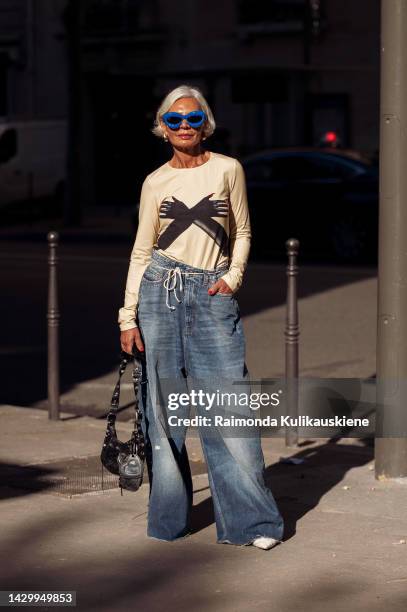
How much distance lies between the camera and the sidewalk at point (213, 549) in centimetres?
548

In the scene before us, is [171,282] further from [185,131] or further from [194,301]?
[185,131]

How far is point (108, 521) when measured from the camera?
663cm

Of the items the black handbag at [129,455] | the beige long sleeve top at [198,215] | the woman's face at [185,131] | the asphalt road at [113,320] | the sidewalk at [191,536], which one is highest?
the woman's face at [185,131]

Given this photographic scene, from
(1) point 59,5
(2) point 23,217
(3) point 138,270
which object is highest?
(1) point 59,5

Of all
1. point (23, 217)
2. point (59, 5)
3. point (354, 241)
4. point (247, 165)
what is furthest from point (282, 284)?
point (59, 5)

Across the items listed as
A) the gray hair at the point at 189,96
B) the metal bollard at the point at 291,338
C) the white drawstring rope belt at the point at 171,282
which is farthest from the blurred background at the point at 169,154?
the gray hair at the point at 189,96

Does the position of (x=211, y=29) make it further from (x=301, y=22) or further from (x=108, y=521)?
(x=108, y=521)

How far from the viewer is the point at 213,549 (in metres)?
6.16

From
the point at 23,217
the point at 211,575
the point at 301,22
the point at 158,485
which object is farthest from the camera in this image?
the point at 301,22

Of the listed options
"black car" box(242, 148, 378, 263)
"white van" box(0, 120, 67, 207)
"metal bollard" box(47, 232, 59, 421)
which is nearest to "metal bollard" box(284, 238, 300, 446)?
"metal bollard" box(47, 232, 59, 421)

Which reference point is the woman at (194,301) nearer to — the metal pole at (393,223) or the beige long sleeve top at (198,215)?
the beige long sleeve top at (198,215)

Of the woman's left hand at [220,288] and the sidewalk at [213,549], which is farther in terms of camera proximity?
the woman's left hand at [220,288]

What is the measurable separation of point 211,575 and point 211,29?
3226cm

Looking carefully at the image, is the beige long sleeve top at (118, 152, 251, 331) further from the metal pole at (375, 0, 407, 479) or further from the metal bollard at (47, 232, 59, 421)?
the metal bollard at (47, 232, 59, 421)
